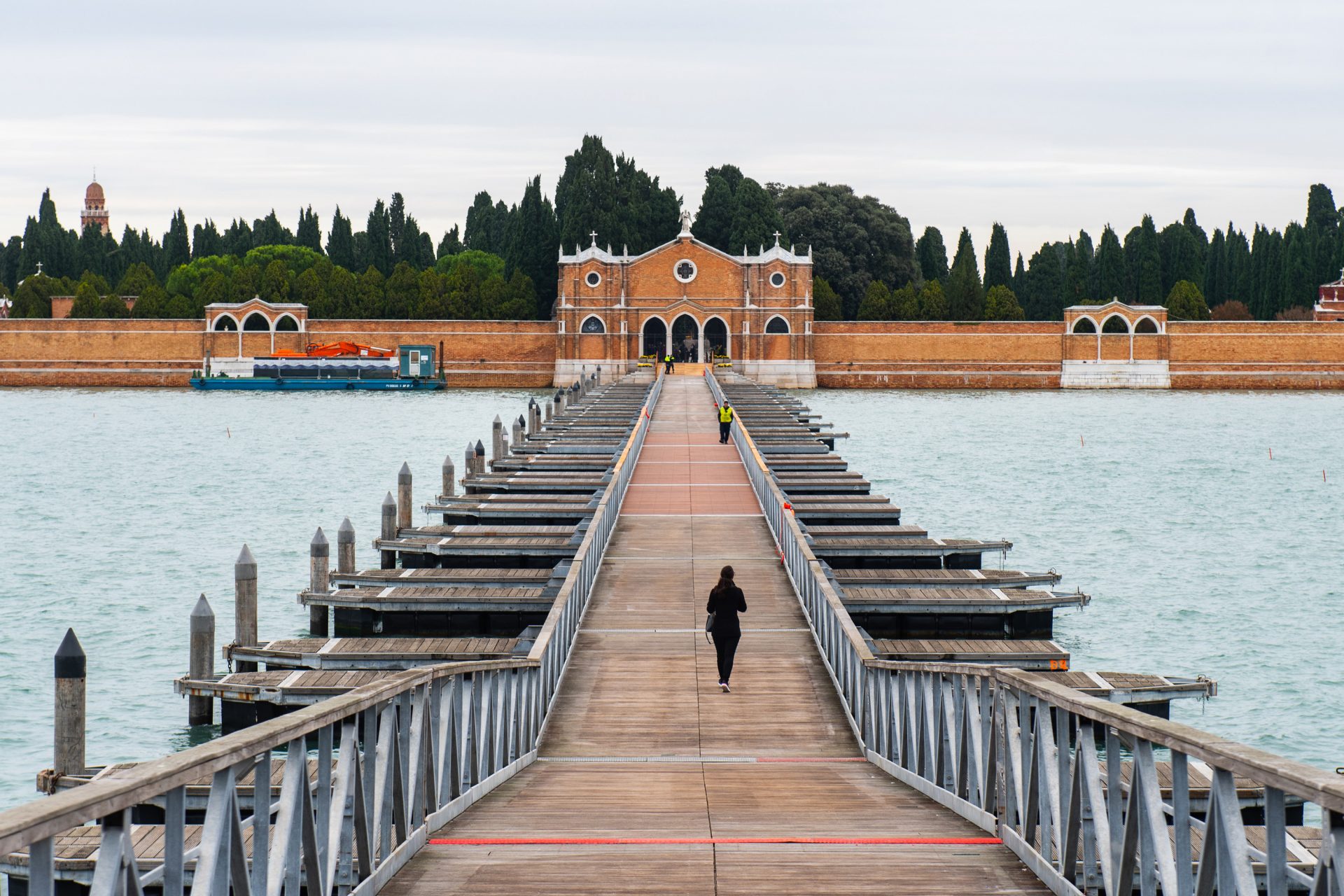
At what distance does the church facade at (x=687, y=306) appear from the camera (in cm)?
8131

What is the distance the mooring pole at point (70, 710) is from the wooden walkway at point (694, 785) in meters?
3.87

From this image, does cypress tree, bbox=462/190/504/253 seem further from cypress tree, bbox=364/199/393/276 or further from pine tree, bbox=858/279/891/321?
pine tree, bbox=858/279/891/321

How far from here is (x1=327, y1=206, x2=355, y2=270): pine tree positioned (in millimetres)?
98688

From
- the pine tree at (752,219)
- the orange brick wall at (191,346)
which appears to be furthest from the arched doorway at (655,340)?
the pine tree at (752,219)

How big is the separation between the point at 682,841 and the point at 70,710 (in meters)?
7.20

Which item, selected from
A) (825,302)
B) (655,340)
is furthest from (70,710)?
(825,302)

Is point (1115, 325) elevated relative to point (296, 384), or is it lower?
elevated

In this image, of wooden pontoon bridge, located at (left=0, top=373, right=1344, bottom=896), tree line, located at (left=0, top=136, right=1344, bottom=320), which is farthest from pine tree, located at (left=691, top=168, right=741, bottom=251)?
wooden pontoon bridge, located at (left=0, top=373, right=1344, bottom=896)

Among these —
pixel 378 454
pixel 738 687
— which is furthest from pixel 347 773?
pixel 378 454

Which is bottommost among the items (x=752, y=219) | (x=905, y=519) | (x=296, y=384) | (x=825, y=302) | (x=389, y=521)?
(x=905, y=519)

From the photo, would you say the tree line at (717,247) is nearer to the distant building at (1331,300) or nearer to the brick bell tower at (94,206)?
the distant building at (1331,300)

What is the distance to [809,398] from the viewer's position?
76.4 metres

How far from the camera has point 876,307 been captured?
85.5 metres

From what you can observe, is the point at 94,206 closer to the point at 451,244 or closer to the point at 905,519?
the point at 451,244
